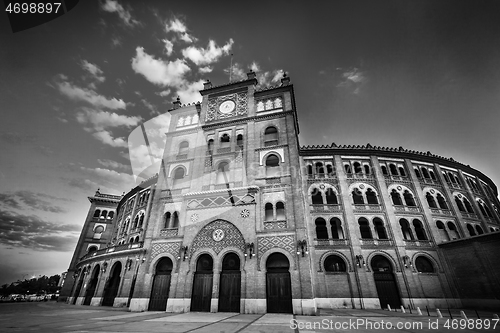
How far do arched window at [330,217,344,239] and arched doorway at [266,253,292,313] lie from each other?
911cm

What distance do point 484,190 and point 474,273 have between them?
16917 mm

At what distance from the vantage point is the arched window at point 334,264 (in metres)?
21.0

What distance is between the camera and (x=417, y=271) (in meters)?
20.5

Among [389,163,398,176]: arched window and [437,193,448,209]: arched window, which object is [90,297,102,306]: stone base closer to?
[389,163,398,176]: arched window

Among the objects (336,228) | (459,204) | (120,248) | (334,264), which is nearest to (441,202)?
(459,204)

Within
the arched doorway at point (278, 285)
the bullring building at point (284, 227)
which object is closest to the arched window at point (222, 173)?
the bullring building at point (284, 227)

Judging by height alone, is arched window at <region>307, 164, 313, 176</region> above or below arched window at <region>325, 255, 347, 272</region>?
above

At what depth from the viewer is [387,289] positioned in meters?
19.9

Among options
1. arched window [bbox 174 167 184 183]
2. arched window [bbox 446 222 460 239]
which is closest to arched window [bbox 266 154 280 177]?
arched window [bbox 174 167 184 183]

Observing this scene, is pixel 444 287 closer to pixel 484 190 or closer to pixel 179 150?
pixel 484 190

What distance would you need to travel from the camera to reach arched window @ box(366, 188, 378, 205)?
24.1 m

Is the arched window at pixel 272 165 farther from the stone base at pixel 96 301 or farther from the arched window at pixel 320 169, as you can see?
the stone base at pixel 96 301

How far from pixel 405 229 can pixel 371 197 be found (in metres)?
4.35

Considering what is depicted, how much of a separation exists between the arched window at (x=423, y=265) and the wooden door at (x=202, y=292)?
19093mm
